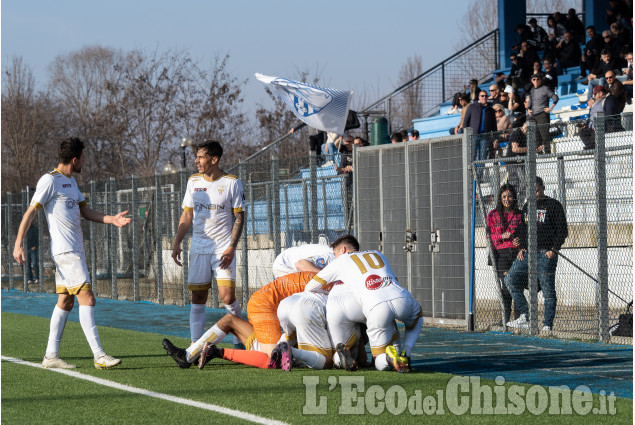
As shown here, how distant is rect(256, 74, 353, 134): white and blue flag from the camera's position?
50.7ft

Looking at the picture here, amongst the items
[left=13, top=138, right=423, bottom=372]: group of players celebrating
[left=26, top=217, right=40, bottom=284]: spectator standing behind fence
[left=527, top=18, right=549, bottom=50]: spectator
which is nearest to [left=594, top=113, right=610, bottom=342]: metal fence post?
[left=13, top=138, right=423, bottom=372]: group of players celebrating

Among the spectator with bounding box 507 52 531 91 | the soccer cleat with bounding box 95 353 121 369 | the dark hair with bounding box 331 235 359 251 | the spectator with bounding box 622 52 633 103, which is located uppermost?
the spectator with bounding box 507 52 531 91

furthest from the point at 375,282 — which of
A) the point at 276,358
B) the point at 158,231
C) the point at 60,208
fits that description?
the point at 158,231

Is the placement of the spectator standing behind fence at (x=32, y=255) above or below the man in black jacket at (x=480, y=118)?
below

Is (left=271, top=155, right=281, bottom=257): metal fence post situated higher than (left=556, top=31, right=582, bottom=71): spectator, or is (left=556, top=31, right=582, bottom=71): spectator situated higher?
(left=556, top=31, right=582, bottom=71): spectator

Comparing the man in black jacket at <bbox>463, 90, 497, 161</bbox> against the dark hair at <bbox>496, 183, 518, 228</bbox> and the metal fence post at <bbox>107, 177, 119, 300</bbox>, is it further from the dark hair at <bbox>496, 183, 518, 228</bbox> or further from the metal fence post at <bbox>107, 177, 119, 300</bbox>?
the metal fence post at <bbox>107, 177, 119, 300</bbox>

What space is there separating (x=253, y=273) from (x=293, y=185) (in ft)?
7.93

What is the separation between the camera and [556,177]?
41.1ft

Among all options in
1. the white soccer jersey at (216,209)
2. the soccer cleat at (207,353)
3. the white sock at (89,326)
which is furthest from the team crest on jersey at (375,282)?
the white sock at (89,326)

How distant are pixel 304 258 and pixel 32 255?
1773 cm

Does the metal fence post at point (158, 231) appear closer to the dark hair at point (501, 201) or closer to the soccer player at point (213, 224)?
the dark hair at point (501, 201)

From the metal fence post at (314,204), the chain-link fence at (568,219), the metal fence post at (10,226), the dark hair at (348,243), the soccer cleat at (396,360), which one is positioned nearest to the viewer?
the soccer cleat at (396,360)

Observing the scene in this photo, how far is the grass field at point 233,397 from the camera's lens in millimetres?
6660

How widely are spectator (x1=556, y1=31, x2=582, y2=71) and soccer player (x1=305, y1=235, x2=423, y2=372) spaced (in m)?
17.9
